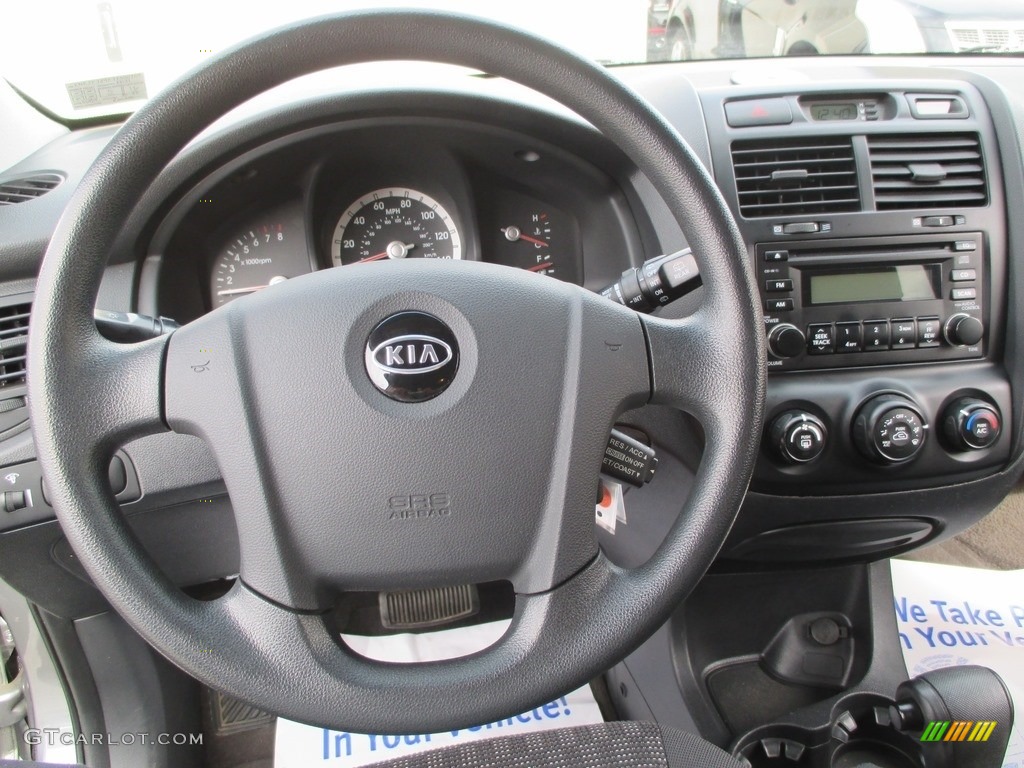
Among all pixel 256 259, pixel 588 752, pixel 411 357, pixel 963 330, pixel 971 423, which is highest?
pixel 256 259

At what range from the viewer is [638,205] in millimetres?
1065

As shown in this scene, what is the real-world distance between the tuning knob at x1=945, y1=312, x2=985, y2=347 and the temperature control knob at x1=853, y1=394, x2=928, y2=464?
0.40ft

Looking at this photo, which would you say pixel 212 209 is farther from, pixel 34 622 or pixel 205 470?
pixel 34 622

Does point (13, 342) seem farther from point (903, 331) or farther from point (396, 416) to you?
point (903, 331)

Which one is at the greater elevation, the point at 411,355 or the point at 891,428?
the point at 411,355

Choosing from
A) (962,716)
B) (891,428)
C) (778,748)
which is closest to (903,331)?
(891,428)

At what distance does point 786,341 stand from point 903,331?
20 cm

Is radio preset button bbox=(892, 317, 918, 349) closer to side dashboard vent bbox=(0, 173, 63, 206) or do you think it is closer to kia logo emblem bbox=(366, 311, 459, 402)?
kia logo emblem bbox=(366, 311, 459, 402)

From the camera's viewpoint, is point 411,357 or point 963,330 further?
point 963,330

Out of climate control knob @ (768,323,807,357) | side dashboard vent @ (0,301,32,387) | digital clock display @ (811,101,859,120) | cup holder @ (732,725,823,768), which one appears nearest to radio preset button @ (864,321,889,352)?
climate control knob @ (768,323,807,357)

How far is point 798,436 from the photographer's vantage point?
1.04 meters

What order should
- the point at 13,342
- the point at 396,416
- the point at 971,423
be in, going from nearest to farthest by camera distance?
1. the point at 396,416
2. the point at 13,342
3. the point at 971,423

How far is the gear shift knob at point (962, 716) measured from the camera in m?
0.99

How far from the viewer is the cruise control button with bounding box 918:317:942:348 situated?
3.66ft
